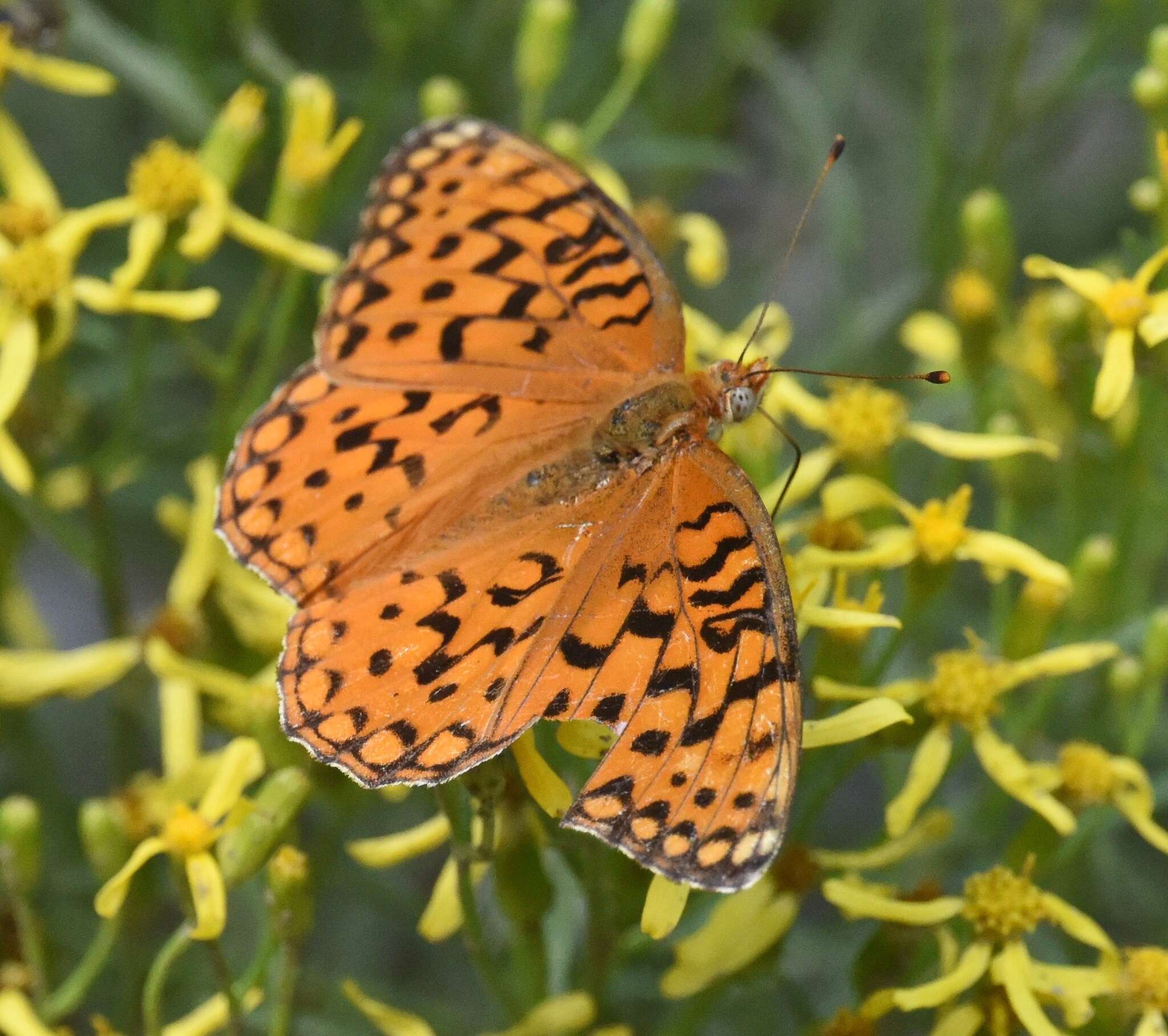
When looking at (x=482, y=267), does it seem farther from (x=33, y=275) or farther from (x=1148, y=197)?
(x=1148, y=197)

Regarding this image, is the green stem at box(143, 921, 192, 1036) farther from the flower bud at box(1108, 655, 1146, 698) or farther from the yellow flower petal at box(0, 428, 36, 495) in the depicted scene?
the flower bud at box(1108, 655, 1146, 698)

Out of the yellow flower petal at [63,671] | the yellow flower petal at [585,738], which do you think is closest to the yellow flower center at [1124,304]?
the yellow flower petal at [585,738]

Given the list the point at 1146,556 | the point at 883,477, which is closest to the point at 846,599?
the point at 883,477

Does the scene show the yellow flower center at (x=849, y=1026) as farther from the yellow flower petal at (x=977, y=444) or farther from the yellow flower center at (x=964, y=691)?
the yellow flower petal at (x=977, y=444)

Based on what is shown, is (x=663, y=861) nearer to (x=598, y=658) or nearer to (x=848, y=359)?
(x=598, y=658)

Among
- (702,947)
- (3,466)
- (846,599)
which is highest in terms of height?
(846,599)

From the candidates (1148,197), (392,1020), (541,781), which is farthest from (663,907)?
(1148,197)
